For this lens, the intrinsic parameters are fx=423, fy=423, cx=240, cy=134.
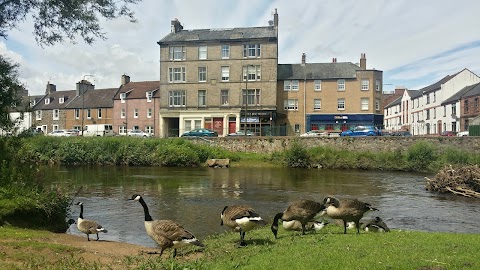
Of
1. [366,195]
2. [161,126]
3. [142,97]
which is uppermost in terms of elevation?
[142,97]

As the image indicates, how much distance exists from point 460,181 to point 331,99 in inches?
1697

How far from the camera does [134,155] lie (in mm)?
51812

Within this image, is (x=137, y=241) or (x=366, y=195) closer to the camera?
(x=137, y=241)

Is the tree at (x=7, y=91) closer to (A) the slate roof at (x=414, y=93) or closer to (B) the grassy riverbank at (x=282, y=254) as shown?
(B) the grassy riverbank at (x=282, y=254)

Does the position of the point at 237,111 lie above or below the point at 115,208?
above

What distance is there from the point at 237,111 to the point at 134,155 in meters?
22.6

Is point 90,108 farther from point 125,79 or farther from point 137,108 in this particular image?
point 137,108

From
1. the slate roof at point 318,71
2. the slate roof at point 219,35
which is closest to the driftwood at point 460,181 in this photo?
the slate roof at point 318,71

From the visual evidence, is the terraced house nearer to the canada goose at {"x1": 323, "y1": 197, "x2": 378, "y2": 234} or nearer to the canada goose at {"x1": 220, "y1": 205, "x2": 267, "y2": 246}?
the canada goose at {"x1": 323, "y1": 197, "x2": 378, "y2": 234}

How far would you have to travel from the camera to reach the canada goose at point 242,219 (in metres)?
11.6

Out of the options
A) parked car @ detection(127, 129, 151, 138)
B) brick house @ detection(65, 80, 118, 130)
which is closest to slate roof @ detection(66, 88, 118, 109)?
brick house @ detection(65, 80, 118, 130)

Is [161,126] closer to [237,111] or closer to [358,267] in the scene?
[237,111]

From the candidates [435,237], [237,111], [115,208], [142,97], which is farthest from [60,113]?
[435,237]

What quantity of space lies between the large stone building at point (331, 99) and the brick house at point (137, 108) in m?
22.8
